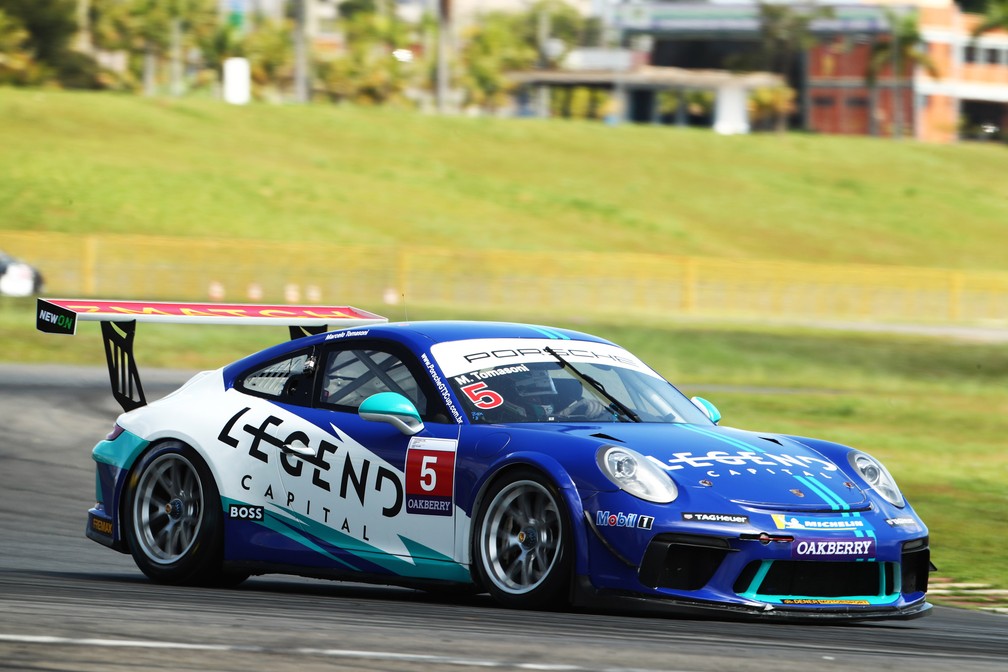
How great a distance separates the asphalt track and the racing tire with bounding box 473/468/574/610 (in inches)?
4.8

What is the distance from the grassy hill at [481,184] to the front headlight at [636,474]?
1910 inches

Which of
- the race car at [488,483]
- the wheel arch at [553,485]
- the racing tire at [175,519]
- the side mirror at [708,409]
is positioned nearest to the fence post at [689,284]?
the race car at [488,483]

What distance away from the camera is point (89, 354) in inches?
972

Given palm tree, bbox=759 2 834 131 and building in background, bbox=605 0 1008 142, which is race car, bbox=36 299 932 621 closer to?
palm tree, bbox=759 2 834 131

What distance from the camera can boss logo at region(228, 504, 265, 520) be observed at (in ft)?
26.3

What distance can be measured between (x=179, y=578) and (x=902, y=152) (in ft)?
266

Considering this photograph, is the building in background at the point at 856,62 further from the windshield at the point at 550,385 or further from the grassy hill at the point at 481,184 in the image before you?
the windshield at the point at 550,385

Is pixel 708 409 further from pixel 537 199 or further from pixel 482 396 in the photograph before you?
pixel 537 199

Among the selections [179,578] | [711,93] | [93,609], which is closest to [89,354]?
[179,578]

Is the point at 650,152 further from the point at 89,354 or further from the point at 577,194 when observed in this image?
the point at 89,354

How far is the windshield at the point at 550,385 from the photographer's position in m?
7.61

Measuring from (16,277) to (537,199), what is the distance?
3468cm

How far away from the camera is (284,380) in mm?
8289

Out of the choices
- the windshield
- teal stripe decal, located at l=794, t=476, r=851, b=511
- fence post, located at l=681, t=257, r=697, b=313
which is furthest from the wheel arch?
fence post, located at l=681, t=257, r=697, b=313
